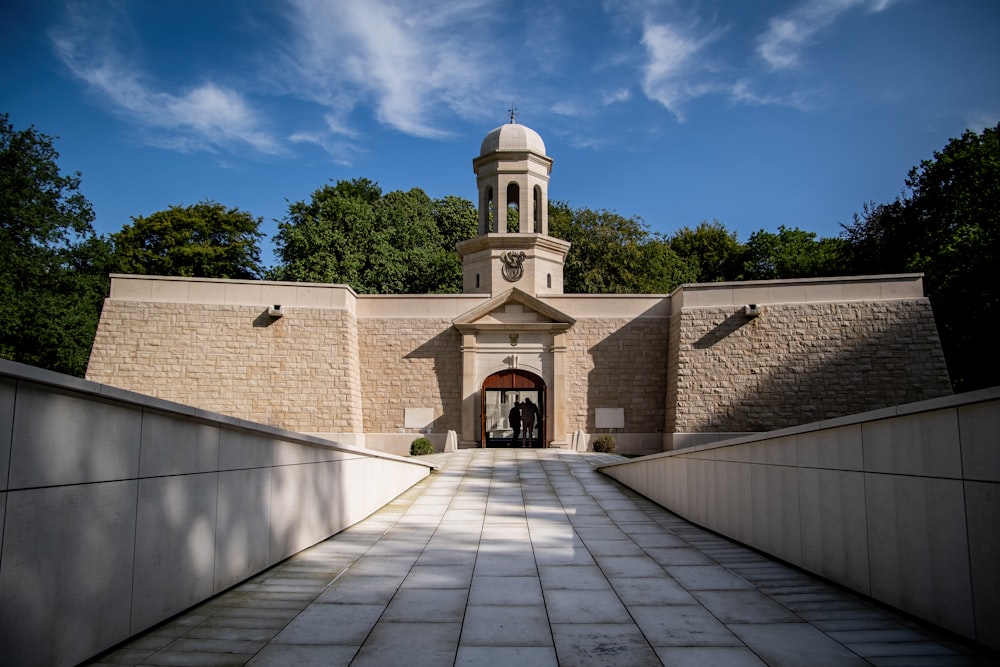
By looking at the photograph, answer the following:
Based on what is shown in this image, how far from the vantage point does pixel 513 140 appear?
24922 mm

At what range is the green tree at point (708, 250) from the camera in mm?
45094

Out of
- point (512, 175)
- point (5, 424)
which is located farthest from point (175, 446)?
point (512, 175)

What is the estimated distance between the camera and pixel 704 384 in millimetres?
22156

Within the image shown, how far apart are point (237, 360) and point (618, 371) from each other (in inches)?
496

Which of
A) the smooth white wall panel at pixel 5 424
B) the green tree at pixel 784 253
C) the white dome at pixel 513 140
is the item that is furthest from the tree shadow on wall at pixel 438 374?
the green tree at pixel 784 253

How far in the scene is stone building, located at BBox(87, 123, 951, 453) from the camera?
71.4 ft

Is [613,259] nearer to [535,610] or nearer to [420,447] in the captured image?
[420,447]

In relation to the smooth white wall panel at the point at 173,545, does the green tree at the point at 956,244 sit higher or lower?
higher

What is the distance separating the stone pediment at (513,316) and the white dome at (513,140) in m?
5.47

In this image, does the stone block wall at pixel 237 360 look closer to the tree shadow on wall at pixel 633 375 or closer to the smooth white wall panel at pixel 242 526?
the tree shadow on wall at pixel 633 375

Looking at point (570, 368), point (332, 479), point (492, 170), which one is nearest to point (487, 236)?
point (492, 170)

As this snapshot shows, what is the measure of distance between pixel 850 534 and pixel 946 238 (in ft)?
89.0

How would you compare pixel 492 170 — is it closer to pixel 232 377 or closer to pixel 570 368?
pixel 570 368

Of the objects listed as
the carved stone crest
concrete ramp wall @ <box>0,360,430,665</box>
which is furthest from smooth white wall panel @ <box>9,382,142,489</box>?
the carved stone crest
